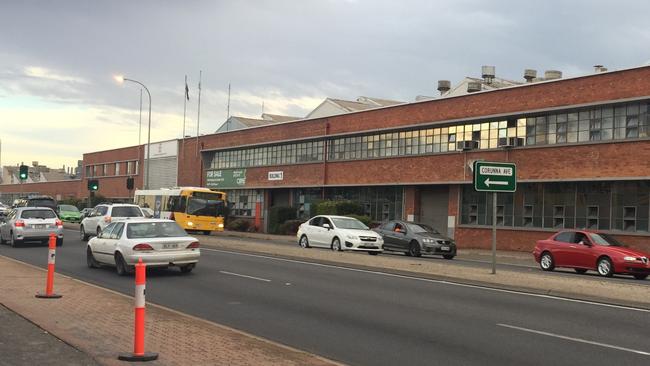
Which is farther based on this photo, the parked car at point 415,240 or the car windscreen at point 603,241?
the parked car at point 415,240

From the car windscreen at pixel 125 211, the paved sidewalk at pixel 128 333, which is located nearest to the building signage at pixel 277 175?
the car windscreen at pixel 125 211

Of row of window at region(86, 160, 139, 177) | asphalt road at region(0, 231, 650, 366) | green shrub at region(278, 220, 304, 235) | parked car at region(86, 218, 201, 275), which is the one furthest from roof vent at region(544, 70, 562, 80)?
row of window at region(86, 160, 139, 177)

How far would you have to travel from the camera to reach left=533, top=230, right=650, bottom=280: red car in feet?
64.2

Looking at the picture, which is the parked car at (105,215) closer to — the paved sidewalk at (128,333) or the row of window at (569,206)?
the paved sidewalk at (128,333)

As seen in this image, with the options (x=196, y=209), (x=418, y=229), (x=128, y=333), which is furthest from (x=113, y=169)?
(x=128, y=333)

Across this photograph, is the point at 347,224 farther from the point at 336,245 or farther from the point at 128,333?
the point at 128,333

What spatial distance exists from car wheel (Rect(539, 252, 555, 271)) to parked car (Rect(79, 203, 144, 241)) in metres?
16.2

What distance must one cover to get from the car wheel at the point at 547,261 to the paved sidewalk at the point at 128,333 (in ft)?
48.1

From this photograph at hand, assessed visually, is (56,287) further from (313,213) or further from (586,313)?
(313,213)

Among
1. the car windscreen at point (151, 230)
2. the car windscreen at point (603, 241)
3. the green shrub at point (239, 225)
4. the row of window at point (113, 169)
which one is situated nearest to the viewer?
the car windscreen at point (151, 230)

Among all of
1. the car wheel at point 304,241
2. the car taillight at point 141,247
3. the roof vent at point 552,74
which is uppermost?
the roof vent at point 552,74

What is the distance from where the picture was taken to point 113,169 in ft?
258

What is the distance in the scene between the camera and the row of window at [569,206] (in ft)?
94.0

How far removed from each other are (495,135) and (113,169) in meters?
55.5
